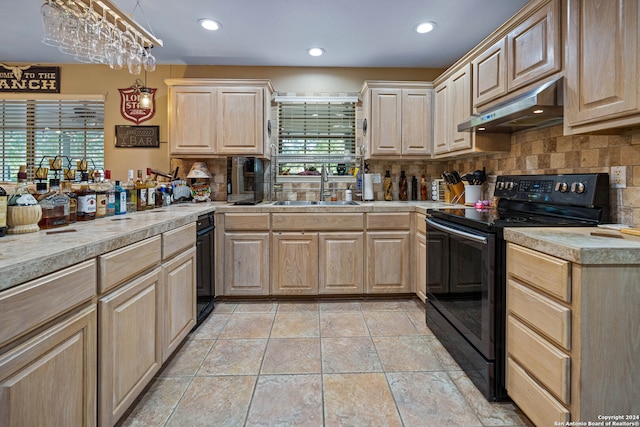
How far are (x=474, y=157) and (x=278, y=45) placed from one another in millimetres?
2208

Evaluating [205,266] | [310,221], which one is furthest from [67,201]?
[310,221]

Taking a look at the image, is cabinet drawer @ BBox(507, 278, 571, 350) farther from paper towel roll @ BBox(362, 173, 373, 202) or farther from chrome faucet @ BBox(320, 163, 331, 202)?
chrome faucet @ BBox(320, 163, 331, 202)

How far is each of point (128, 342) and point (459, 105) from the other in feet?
9.42

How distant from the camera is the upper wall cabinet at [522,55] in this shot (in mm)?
1703

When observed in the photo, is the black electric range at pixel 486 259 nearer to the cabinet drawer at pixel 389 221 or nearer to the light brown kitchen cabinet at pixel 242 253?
the cabinet drawer at pixel 389 221

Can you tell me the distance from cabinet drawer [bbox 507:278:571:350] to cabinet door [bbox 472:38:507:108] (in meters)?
1.39

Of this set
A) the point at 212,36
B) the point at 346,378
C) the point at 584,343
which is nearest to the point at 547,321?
the point at 584,343

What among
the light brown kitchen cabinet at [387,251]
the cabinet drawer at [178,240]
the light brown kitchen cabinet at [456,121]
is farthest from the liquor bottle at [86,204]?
the light brown kitchen cabinet at [456,121]

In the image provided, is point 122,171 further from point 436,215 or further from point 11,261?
point 436,215

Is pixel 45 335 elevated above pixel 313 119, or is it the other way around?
pixel 313 119

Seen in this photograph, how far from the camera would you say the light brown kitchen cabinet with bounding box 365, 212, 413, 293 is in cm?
293

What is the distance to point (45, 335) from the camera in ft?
3.02

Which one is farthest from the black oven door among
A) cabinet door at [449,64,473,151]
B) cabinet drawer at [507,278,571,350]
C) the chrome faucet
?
the chrome faucet

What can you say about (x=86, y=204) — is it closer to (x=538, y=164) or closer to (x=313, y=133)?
(x=313, y=133)
